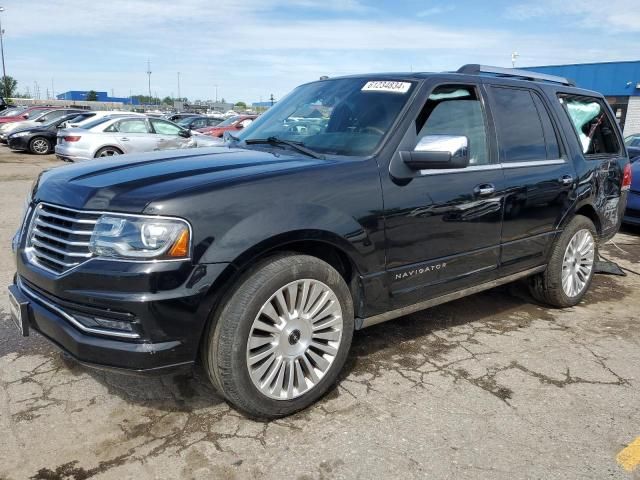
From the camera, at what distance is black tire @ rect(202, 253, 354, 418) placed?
8.38ft

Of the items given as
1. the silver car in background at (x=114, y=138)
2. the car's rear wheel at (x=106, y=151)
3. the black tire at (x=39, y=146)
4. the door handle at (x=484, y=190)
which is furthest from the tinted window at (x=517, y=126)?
the black tire at (x=39, y=146)

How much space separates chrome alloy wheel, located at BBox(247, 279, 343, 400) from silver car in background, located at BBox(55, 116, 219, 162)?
10.3 metres

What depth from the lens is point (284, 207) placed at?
2668mm

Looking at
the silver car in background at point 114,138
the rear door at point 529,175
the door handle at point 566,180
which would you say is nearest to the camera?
the rear door at point 529,175

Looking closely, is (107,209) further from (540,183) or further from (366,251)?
(540,183)

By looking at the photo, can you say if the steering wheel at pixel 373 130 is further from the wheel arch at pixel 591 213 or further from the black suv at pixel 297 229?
the wheel arch at pixel 591 213

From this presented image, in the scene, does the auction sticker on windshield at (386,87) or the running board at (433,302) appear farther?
the auction sticker on windshield at (386,87)

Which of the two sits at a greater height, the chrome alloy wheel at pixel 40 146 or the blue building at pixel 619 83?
the blue building at pixel 619 83

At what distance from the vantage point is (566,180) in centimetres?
434

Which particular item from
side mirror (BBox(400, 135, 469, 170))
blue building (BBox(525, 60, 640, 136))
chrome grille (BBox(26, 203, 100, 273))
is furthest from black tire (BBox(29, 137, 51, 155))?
blue building (BBox(525, 60, 640, 136))

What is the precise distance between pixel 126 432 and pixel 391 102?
244 centimetres

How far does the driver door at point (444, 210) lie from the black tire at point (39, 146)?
61.4 feet

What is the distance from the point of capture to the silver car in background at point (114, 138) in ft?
42.5

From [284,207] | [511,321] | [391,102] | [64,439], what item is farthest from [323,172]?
[511,321]
